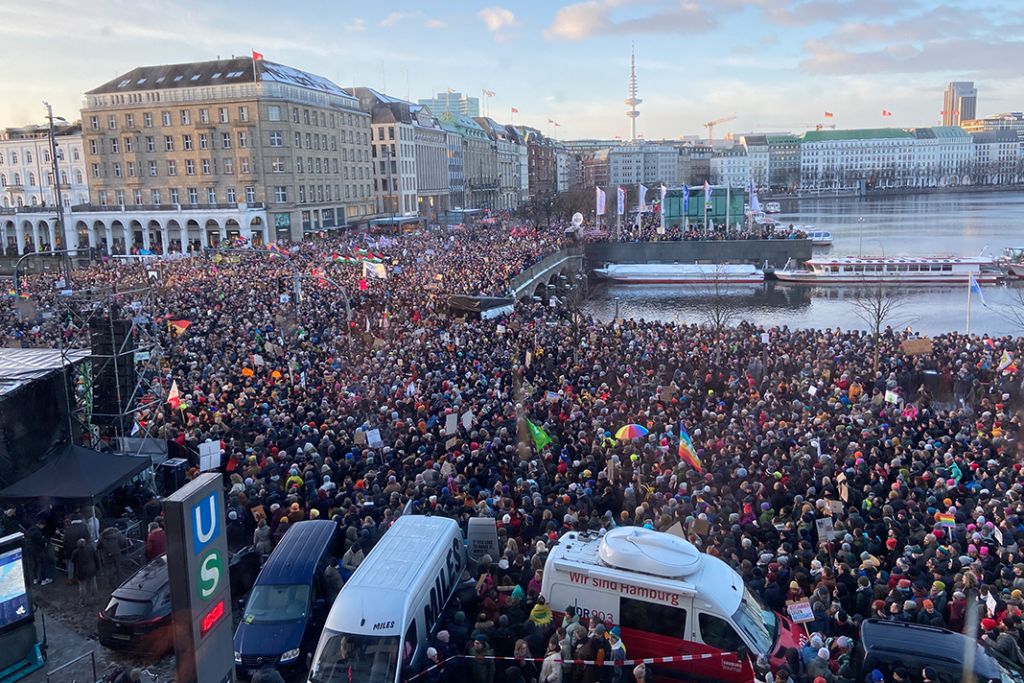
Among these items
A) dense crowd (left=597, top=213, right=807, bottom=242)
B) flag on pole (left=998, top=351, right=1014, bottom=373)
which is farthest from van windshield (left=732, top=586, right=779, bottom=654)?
dense crowd (left=597, top=213, right=807, bottom=242)

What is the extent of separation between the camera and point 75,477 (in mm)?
11523

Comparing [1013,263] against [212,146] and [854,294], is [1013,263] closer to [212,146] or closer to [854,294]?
[854,294]

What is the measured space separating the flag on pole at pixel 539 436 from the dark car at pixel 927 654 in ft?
21.9

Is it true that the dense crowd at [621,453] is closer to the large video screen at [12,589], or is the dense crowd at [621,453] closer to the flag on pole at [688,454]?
the flag on pole at [688,454]

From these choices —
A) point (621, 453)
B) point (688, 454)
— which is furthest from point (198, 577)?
point (621, 453)

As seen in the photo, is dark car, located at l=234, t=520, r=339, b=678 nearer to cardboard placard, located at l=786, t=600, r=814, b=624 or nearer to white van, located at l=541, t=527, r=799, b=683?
white van, located at l=541, t=527, r=799, b=683

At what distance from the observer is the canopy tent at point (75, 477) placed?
1127 cm

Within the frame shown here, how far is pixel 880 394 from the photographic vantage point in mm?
18062

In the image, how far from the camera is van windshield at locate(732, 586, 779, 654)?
748 centimetres

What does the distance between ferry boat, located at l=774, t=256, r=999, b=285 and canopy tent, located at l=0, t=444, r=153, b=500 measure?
5537 centimetres

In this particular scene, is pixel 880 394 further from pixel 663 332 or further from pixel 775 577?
pixel 775 577

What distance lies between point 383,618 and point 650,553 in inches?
107

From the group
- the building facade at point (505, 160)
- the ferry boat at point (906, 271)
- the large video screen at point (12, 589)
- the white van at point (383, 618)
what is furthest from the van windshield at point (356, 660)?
the building facade at point (505, 160)

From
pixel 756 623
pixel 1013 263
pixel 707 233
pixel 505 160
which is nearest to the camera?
pixel 756 623
